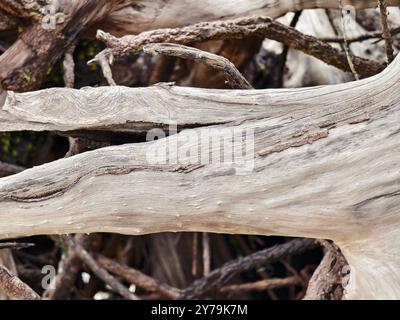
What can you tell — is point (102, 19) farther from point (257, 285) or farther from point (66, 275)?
point (257, 285)

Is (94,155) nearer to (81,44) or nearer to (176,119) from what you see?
(176,119)

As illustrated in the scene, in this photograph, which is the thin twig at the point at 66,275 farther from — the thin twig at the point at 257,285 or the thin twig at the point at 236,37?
the thin twig at the point at 236,37

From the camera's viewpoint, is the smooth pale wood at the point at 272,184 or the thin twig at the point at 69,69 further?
the thin twig at the point at 69,69

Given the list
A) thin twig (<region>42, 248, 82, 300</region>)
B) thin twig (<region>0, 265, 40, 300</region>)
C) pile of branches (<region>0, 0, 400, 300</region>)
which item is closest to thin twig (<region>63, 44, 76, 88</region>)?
pile of branches (<region>0, 0, 400, 300</region>)

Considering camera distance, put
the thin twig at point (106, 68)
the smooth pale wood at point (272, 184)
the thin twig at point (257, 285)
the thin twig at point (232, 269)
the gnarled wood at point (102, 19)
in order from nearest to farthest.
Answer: the smooth pale wood at point (272, 184), the thin twig at point (106, 68), the gnarled wood at point (102, 19), the thin twig at point (232, 269), the thin twig at point (257, 285)

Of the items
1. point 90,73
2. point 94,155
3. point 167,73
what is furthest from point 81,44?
point 94,155

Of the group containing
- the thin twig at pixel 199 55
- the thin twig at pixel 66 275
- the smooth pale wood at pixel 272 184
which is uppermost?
the thin twig at pixel 199 55

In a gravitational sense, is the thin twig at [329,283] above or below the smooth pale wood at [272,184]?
below

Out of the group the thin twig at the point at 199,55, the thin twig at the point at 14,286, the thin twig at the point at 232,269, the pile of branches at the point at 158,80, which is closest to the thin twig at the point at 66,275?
the pile of branches at the point at 158,80

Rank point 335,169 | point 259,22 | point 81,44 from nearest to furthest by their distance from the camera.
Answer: point 335,169, point 259,22, point 81,44
